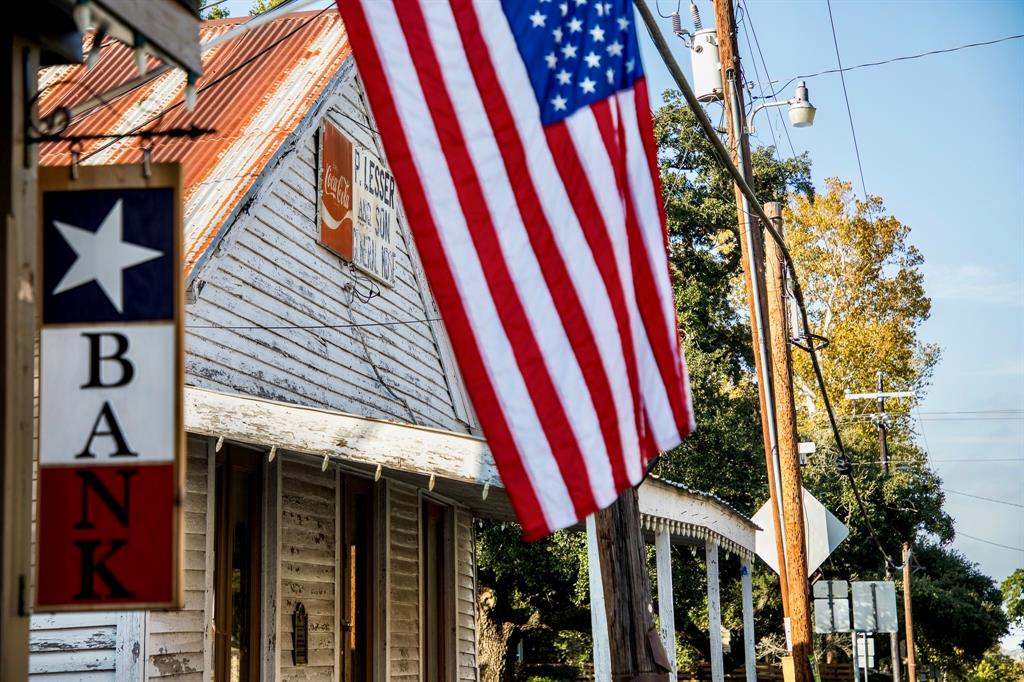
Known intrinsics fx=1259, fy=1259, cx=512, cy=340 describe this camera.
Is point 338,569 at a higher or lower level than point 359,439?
lower

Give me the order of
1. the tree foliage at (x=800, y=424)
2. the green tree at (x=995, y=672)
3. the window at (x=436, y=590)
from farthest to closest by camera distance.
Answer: the green tree at (x=995, y=672), the tree foliage at (x=800, y=424), the window at (x=436, y=590)

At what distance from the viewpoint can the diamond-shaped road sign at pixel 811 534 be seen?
15.6 m

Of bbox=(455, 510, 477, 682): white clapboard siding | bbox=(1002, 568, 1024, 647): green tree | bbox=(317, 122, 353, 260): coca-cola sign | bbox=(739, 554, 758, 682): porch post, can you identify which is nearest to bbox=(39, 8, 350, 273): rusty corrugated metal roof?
bbox=(317, 122, 353, 260): coca-cola sign

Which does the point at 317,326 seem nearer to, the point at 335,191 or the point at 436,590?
the point at 335,191

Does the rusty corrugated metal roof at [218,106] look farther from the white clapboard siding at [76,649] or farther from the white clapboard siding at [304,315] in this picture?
the white clapboard siding at [76,649]

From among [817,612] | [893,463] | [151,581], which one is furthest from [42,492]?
[893,463]

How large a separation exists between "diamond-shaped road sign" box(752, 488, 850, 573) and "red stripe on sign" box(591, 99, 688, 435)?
1037cm

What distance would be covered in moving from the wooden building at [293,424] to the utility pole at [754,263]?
30.7 inches

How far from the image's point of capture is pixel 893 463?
38812 mm

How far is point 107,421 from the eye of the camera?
4445 mm

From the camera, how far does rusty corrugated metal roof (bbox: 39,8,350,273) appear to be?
11.0 m

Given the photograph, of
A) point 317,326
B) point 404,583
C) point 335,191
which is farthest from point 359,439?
point 335,191

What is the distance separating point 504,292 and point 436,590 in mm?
10046

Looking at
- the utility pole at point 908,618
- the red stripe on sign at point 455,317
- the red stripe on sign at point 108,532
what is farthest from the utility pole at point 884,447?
the red stripe on sign at point 108,532
